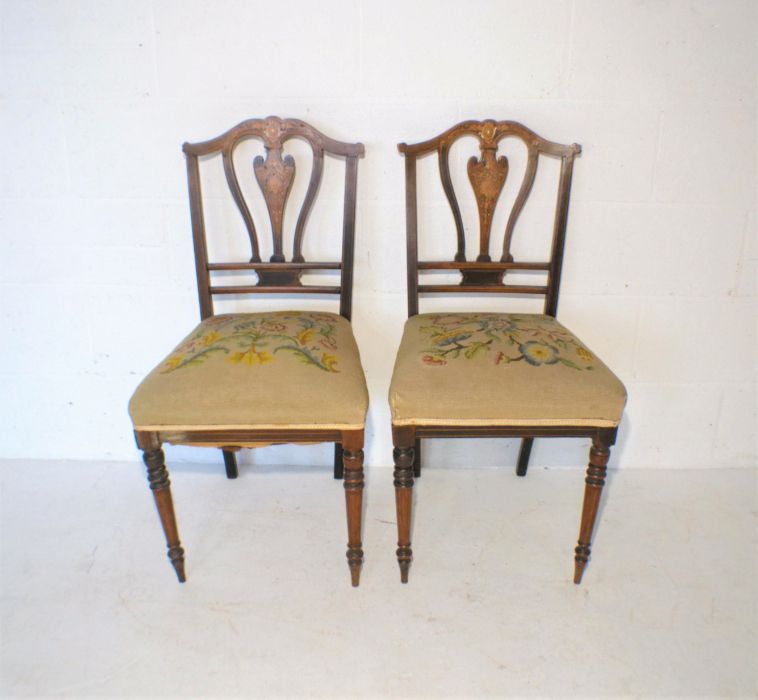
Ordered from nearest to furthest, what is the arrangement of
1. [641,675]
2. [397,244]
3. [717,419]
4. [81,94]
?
[641,675] → [81,94] → [397,244] → [717,419]

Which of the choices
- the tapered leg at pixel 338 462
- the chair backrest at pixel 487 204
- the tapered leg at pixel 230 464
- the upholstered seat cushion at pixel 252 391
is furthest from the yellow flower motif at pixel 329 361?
the tapered leg at pixel 230 464

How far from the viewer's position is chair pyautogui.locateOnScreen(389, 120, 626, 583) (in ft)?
3.72

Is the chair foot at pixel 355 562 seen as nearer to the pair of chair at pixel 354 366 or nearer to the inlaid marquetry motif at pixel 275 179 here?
the pair of chair at pixel 354 366

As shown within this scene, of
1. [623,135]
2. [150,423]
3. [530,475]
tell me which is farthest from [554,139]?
[150,423]

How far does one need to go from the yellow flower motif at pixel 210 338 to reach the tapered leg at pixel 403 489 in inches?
18.0

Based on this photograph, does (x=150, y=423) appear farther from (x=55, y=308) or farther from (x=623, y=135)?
(x=623, y=135)

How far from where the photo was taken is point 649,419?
1.75 metres

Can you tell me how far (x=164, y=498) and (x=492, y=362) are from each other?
29.7 inches

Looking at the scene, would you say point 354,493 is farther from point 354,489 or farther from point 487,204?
point 487,204

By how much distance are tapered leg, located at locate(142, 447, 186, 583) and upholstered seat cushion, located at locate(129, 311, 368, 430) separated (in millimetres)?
77

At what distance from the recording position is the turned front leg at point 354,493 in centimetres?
116

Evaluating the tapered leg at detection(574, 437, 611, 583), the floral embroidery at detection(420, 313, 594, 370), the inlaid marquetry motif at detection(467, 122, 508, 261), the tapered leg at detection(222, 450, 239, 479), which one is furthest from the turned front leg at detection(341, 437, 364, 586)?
the inlaid marquetry motif at detection(467, 122, 508, 261)

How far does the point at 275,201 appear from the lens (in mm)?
1453

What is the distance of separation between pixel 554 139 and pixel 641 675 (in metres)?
1.24
